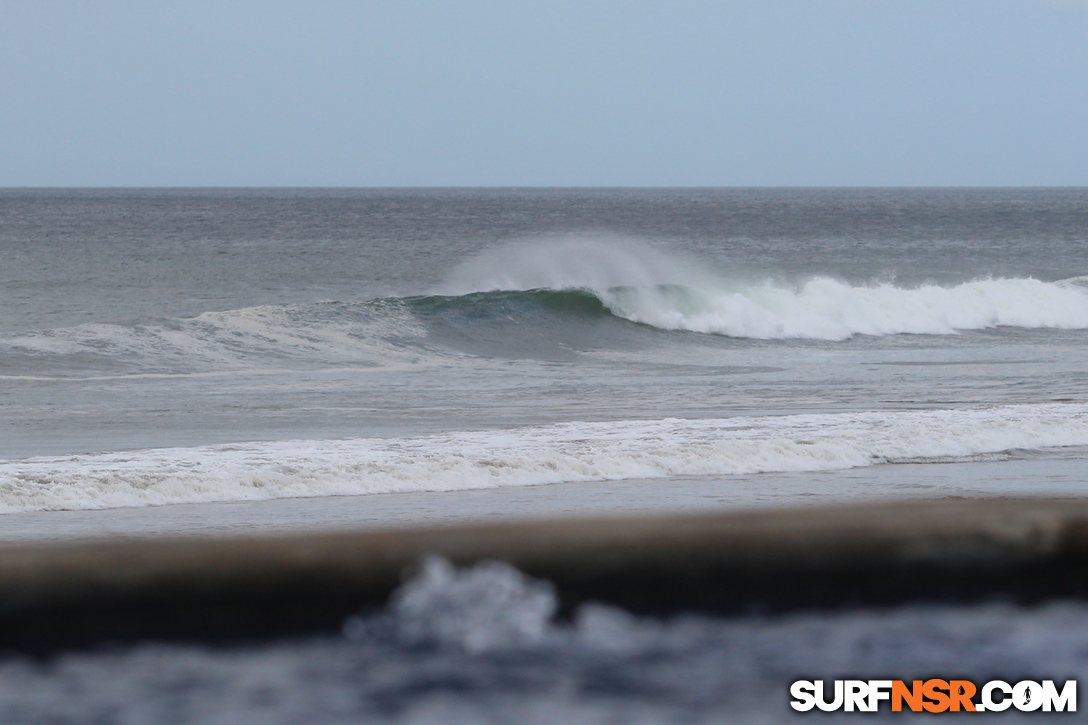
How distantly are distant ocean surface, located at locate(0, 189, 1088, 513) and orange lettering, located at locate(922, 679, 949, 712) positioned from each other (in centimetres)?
486

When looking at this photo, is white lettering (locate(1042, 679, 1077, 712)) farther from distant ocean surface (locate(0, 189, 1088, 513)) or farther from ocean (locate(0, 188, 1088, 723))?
distant ocean surface (locate(0, 189, 1088, 513))

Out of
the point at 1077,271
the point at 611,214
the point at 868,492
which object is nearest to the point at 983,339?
the point at 868,492

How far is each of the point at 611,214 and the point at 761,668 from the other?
338 feet

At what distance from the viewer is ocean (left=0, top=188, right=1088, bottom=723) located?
175 centimetres

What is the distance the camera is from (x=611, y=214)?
10375cm

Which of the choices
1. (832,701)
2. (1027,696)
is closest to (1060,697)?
(1027,696)

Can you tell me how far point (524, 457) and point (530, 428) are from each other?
1.93m

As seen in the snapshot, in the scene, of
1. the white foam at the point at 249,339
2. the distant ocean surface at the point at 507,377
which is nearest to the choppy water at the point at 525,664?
the distant ocean surface at the point at 507,377

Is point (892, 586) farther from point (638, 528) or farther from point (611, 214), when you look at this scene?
point (611, 214)

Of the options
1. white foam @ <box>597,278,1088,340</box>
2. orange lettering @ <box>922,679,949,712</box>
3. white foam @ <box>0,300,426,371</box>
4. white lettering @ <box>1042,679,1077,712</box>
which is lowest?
white foam @ <box>597,278,1088,340</box>

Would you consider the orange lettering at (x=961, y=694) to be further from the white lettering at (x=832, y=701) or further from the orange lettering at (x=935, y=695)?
the white lettering at (x=832, y=701)

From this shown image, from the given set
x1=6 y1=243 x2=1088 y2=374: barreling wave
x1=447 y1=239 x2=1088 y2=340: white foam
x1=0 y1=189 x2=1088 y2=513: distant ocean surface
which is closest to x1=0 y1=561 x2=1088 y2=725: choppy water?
x1=0 y1=189 x2=1088 y2=513: distant ocean surface

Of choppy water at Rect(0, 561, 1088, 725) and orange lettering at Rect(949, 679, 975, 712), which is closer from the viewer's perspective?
choppy water at Rect(0, 561, 1088, 725)

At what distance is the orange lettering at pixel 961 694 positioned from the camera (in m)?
1.76
